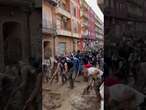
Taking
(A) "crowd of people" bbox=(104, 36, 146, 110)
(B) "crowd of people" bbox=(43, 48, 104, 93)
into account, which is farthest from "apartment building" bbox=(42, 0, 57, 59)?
(A) "crowd of people" bbox=(104, 36, 146, 110)

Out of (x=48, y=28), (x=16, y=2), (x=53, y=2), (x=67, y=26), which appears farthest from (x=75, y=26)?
(x=16, y=2)

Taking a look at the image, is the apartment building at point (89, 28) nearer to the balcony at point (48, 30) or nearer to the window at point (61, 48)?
the window at point (61, 48)

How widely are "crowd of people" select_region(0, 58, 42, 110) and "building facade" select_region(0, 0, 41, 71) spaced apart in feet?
0.21

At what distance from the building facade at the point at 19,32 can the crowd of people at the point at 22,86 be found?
65 millimetres

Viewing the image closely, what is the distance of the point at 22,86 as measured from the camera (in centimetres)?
289

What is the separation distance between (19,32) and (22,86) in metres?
0.46

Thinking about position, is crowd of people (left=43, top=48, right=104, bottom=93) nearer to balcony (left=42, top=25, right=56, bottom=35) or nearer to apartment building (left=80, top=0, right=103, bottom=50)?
apartment building (left=80, top=0, right=103, bottom=50)

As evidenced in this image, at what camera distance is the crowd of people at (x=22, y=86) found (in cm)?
288

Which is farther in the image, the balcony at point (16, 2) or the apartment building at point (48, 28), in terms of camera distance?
the apartment building at point (48, 28)

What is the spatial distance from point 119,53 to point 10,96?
3.24 feet

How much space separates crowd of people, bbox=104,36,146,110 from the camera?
2744 mm

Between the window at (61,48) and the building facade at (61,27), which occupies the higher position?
the building facade at (61,27)

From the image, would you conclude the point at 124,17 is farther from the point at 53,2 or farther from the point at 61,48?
the point at 53,2

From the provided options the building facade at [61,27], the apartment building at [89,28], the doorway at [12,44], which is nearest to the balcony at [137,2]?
the apartment building at [89,28]
